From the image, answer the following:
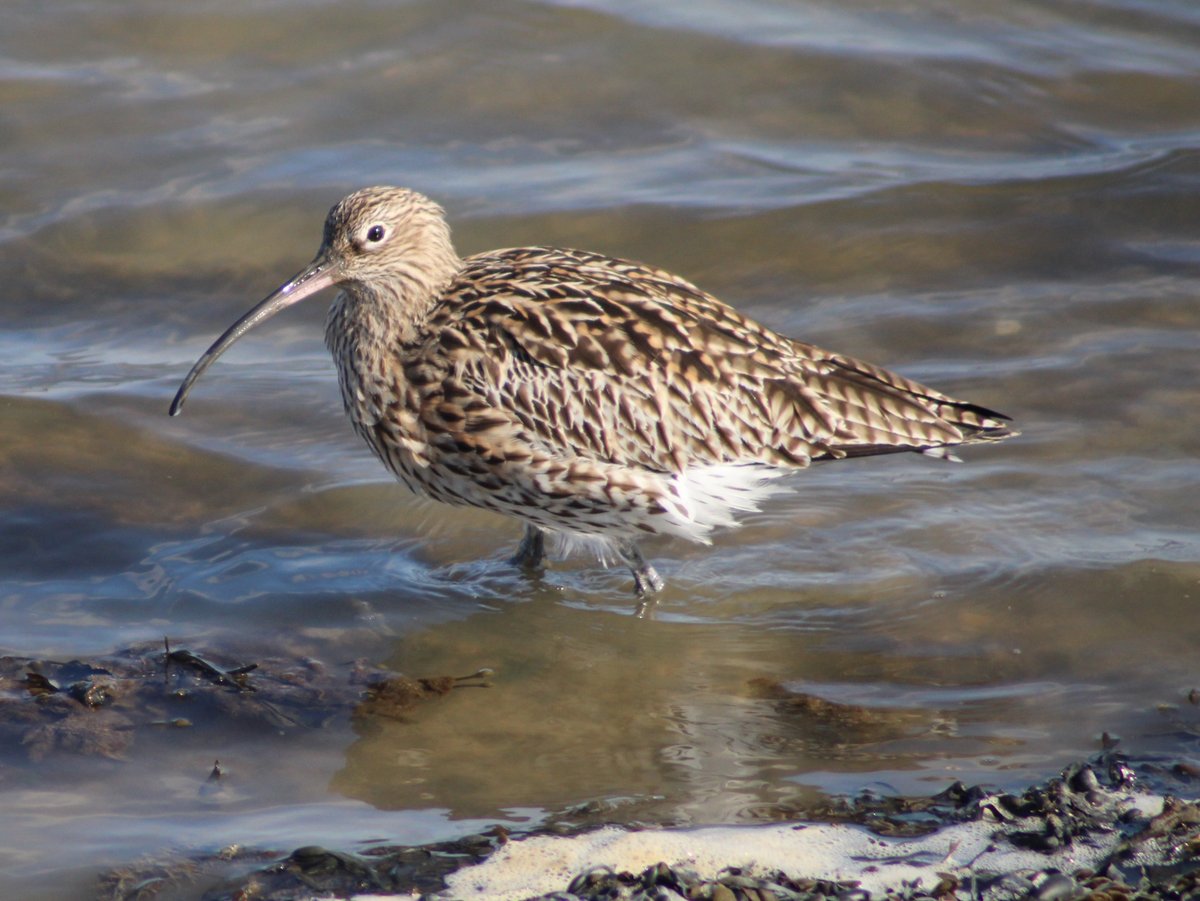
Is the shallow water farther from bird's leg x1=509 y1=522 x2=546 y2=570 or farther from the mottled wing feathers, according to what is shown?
the mottled wing feathers

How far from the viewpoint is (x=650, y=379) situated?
753cm

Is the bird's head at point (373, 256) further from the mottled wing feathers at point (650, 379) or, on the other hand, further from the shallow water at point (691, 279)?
the shallow water at point (691, 279)

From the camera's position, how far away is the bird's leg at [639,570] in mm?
7711

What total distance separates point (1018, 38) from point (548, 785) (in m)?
9.91

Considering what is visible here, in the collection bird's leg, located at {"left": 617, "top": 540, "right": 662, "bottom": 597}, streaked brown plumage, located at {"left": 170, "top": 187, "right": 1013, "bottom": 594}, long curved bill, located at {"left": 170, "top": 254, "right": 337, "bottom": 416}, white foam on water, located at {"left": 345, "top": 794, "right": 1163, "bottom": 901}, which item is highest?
long curved bill, located at {"left": 170, "top": 254, "right": 337, "bottom": 416}

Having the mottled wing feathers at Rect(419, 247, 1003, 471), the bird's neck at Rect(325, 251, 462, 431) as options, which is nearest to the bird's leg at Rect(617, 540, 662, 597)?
the mottled wing feathers at Rect(419, 247, 1003, 471)

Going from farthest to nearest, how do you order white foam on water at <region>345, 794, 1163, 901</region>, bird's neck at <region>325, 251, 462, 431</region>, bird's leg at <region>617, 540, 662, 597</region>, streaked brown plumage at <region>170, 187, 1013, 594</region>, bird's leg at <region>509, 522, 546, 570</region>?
bird's leg at <region>509, 522, 546, 570</region> < bird's leg at <region>617, 540, 662, 597</region> < bird's neck at <region>325, 251, 462, 431</region> < streaked brown plumage at <region>170, 187, 1013, 594</region> < white foam on water at <region>345, 794, 1163, 901</region>

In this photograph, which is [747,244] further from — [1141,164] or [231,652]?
[231,652]

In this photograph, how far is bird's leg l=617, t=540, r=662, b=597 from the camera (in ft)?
25.3

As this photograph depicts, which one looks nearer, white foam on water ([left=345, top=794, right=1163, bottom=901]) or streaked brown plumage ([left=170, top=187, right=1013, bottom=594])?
white foam on water ([left=345, top=794, right=1163, bottom=901])

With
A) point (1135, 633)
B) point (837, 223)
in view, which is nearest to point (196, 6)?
point (837, 223)

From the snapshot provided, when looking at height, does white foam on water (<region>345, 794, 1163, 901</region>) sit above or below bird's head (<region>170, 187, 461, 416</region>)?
below

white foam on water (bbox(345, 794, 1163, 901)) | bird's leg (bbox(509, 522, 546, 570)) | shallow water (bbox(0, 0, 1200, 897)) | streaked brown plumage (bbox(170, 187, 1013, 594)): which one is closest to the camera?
white foam on water (bbox(345, 794, 1163, 901))

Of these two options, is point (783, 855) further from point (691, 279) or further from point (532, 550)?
point (691, 279)
